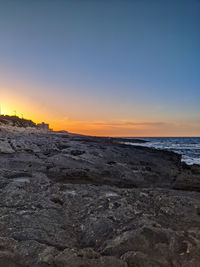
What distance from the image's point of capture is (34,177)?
5680 millimetres

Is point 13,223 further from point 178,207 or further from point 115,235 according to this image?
point 178,207

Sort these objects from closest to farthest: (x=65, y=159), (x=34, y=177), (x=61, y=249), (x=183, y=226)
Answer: (x=61, y=249)
(x=183, y=226)
(x=34, y=177)
(x=65, y=159)

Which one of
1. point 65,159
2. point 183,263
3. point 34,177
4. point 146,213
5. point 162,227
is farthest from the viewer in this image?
point 65,159

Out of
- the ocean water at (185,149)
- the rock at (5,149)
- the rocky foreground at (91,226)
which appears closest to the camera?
the rocky foreground at (91,226)

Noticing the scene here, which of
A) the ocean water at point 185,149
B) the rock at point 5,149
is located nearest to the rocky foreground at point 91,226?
the rock at point 5,149

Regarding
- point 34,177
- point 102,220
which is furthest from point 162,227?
point 34,177

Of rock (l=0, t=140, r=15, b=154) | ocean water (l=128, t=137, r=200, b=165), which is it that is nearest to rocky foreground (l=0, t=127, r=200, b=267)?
rock (l=0, t=140, r=15, b=154)

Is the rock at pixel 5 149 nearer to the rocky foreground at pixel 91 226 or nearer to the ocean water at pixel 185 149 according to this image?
the rocky foreground at pixel 91 226

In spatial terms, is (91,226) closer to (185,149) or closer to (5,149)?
(5,149)

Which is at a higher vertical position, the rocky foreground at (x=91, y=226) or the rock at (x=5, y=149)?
the rock at (x=5, y=149)

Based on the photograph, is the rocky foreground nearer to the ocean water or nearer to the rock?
the rock

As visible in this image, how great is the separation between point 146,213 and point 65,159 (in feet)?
17.5

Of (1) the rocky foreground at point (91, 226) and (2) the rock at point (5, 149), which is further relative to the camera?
(2) the rock at point (5, 149)

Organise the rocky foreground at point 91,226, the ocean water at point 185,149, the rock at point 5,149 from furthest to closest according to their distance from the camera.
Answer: the ocean water at point 185,149 < the rock at point 5,149 < the rocky foreground at point 91,226
